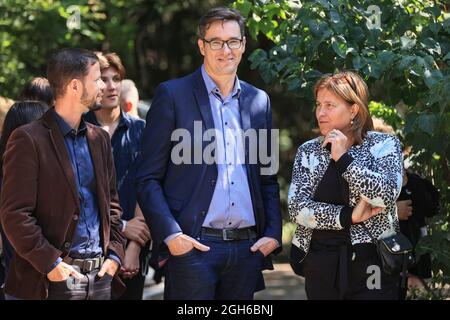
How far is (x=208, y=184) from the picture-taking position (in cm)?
488

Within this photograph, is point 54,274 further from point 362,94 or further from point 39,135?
point 362,94

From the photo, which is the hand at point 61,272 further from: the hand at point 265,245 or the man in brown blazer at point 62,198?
the hand at point 265,245

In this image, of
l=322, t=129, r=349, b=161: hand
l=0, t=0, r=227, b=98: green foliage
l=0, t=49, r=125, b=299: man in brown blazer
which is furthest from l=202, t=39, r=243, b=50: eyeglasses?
l=0, t=0, r=227, b=98: green foliage

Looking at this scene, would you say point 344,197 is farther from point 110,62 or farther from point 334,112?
point 110,62

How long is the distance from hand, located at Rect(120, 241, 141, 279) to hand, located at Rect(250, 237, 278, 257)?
0.98m

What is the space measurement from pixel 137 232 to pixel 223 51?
1315mm

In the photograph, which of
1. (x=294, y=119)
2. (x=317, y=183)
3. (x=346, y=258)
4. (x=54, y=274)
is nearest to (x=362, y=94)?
(x=317, y=183)

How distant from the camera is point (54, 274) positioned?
450cm

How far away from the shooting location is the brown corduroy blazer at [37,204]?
4488mm

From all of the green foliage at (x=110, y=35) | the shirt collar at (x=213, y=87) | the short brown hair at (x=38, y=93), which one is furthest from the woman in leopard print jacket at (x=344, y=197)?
the green foliage at (x=110, y=35)

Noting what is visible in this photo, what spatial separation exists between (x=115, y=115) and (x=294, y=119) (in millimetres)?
6592

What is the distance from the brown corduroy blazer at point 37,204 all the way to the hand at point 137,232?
101cm

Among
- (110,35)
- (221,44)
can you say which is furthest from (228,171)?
(110,35)

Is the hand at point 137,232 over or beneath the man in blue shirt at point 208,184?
beneath
